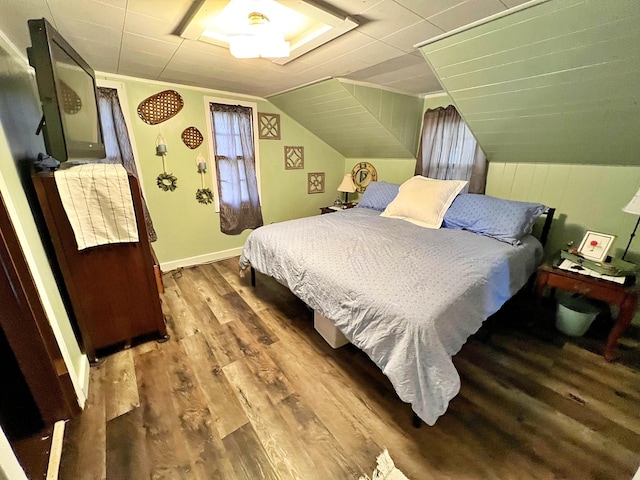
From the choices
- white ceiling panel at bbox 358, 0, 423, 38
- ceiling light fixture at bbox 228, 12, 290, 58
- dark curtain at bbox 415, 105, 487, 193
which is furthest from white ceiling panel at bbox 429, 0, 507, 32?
dark curtain at bbox 415, 105, 487, 193

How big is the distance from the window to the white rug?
117 inches

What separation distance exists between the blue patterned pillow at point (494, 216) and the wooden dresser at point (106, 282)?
2.44m

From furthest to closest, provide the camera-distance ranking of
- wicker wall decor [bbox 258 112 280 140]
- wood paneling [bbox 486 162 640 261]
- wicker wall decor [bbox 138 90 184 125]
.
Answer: wicker wall decor [bbox 258 112 280 140] → wicker wall decor [bbox 138 90 184 125] → wood paneling [bbox 486 162 640 261]

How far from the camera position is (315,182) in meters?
4.19

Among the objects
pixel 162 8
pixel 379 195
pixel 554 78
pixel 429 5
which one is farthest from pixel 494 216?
pixel 162 8

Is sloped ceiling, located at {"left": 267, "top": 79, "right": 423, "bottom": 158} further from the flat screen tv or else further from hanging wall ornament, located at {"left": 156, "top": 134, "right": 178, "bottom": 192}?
the flat screen tv

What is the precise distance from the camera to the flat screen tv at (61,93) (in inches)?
45.6

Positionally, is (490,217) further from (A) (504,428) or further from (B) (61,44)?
(B) (61,44)

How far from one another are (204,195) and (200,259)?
808 mm

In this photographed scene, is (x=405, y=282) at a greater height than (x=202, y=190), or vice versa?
(x=202, y=190)

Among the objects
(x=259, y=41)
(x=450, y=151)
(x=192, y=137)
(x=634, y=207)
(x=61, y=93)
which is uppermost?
(x=259, y=41)

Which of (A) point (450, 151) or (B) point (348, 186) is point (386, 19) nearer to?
(A) point (450, 151)

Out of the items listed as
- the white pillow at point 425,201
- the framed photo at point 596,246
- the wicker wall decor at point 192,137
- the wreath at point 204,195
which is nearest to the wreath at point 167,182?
the wreath at point 204,195

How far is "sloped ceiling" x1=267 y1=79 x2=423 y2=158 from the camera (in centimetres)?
279
